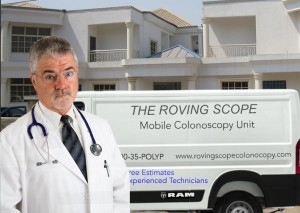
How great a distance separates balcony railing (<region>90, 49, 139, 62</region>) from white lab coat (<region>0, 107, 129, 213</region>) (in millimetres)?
15468

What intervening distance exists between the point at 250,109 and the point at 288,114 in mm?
418

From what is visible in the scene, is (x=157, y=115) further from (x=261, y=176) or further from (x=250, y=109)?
(x=261, y=176)

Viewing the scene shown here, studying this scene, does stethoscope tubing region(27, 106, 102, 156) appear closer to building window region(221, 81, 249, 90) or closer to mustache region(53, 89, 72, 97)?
mustache region(53, 89, 72, 97)

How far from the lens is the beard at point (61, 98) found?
4.43 feet

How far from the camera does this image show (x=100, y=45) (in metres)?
17.7

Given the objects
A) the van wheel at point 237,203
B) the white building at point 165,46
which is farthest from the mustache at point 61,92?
the white building at point 165,46

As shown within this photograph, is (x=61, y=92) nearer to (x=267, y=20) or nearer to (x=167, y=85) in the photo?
(x=167, y=85)

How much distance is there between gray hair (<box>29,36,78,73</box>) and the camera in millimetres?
1360

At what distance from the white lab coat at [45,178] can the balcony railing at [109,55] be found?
1547cm

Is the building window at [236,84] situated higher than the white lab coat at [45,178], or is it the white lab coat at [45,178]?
the building window at [236,84]

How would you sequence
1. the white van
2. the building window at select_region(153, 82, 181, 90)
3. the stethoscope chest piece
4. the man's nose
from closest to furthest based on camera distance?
1. the man's nose
2. the stethoscope chest piece
3. the white van
4. the building window at select_region(153, 82, 181, 90)

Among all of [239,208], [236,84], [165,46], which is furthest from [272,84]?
[239,208]

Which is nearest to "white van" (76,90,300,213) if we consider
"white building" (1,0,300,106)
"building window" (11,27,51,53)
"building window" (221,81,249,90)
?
"white building" (1,0,300,106)

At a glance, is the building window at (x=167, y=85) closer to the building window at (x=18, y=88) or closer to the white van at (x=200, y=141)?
the building window at (x=18, y=88)
